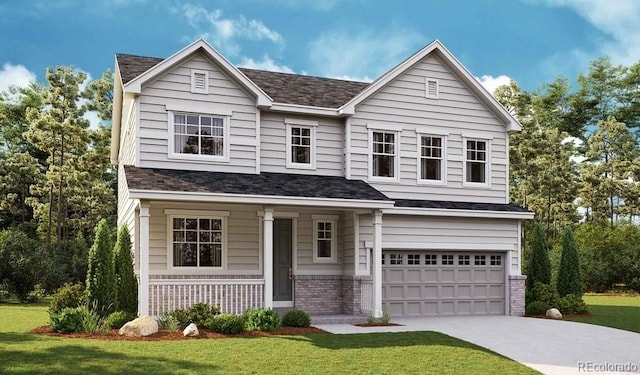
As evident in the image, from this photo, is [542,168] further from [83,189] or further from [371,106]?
[83,189]

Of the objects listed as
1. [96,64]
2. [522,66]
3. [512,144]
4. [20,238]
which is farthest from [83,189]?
[522,66]

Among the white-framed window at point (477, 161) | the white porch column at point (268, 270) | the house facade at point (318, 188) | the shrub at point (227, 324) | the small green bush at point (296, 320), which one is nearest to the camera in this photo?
the shrub at point (227, 324)

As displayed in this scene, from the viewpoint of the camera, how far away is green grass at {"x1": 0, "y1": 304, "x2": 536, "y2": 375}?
1136cm

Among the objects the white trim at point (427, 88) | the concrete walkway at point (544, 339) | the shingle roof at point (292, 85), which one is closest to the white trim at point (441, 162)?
the white trim at point (427, 88)

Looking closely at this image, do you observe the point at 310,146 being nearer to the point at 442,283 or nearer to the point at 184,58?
the point at 184,58

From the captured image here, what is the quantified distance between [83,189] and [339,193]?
60.7 feet

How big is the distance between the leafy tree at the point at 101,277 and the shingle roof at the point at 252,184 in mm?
1529

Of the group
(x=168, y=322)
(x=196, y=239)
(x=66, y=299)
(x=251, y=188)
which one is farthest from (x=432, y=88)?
(x=66, y=299)

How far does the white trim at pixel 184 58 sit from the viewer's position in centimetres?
1770

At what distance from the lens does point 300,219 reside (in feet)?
65.0

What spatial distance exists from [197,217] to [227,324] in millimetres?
4157

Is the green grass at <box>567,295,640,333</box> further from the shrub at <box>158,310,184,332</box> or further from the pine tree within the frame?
the pine tree

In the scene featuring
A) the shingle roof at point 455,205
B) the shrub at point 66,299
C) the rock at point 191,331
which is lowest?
the rock at point 191,331

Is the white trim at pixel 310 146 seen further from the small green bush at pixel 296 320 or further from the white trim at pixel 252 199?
the small green bush at pixel 296 320
